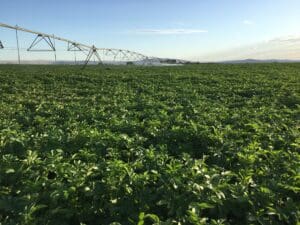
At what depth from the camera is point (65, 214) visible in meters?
3.56

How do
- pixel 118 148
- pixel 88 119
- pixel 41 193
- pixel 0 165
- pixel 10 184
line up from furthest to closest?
pixel 88 119 → pixel 118 148 → pixel 0 165 → pixel 10 184 → pixel 41 193

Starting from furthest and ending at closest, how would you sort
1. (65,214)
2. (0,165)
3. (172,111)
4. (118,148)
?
(172,111), (118,148), (0,165), (65,214)

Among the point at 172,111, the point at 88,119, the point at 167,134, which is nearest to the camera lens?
the point at 167,134

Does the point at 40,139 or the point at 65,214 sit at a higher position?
the point at 40,139

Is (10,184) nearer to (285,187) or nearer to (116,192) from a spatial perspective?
(116,192)

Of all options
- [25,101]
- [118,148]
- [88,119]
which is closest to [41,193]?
[118,148]

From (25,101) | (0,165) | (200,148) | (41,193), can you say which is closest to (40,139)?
(0,165)

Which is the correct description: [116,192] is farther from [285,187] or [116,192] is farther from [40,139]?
[40,139]

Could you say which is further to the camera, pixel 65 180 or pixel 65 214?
pixel 65 180

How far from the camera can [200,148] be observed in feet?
18.9

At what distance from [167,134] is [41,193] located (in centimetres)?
290

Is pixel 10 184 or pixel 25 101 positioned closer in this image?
pixel 10 184

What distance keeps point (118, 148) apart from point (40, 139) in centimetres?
144

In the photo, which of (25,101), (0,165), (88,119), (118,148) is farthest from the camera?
(25,101)
